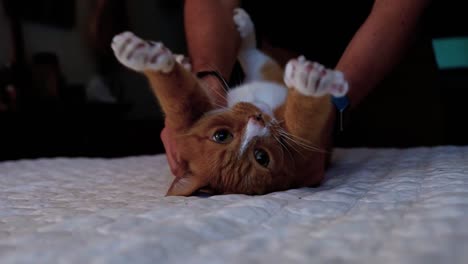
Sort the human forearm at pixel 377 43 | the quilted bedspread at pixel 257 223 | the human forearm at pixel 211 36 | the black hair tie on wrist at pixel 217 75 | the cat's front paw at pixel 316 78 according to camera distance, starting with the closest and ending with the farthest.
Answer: the quilted bedspread at pixel 257 223 → the cat's front paw at pixel 316 78 → the human forearm at pixel 377 43 → the black hair tie on wrist at pixel 217 75 → the human forearm at pixel 211 36

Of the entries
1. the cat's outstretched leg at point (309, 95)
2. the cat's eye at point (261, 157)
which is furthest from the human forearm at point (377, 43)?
the cat's eye at point (261, 157)

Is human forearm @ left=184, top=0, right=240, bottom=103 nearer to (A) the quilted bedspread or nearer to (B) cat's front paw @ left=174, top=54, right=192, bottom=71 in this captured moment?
(B) cat's front paw @ left=174, top=54, right=192, bottom=71

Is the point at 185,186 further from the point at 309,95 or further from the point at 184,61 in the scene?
the point at 184,61

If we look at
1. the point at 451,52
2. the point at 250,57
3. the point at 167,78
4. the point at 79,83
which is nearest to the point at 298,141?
the point at 167,78

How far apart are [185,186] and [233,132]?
0.16 metres

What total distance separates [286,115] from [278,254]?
546 mm

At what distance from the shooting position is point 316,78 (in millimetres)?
940

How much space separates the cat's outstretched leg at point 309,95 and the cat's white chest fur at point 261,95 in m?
0.14

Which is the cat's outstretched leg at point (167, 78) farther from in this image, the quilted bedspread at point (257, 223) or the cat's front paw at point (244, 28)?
the cat's front paw at point (244, 28)

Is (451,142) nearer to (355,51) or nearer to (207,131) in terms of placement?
(355,51)

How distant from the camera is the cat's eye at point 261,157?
3.59 ft

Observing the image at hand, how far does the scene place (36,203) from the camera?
1050 millimetres

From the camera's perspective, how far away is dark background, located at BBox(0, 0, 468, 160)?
2.37m

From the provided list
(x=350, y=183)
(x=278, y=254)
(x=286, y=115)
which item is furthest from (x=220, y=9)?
(x=278, y=254)
